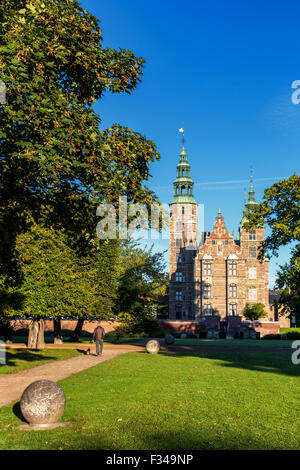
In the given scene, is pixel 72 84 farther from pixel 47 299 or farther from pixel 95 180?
pixel 47 299

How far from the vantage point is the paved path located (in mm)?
15193

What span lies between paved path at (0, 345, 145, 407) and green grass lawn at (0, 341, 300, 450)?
1357 millimetres

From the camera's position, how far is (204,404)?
1273 centimetres

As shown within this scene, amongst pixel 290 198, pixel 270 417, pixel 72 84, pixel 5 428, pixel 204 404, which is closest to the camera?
pixel 5 428

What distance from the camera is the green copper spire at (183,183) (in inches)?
3883

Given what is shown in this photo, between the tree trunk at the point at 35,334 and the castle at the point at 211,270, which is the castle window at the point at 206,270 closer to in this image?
the castle at the point at 211,270

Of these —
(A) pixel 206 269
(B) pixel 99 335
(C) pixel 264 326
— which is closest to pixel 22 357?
(B) pixel 99 335

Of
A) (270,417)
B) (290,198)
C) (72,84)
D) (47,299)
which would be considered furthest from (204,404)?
(290,198)

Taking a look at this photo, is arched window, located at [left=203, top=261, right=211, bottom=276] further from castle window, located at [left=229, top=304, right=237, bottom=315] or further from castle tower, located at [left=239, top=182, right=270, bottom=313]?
castle tower, located at [left=239, top=182, right=270, bottom=313]

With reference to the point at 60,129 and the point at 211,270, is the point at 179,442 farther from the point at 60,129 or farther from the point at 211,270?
the point at 211,270

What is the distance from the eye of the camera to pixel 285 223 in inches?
1308

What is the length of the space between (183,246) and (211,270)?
9.71 m

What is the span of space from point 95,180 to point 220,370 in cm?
1123

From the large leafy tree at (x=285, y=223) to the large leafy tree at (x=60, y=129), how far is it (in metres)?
17.8
